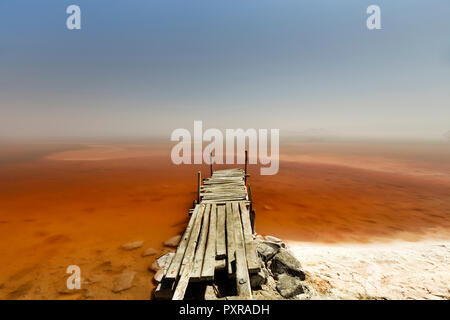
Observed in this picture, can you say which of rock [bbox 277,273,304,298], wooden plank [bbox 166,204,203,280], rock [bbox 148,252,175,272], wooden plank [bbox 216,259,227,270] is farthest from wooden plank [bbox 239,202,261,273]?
rock [bbox 148,252,175,272]

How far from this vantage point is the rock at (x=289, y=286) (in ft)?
17.5

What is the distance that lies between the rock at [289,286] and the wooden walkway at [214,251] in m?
1.57

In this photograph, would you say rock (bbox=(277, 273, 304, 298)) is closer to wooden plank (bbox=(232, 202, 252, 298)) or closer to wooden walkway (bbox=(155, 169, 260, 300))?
wooden walkway (bbox=(155, 169, 260, 300))

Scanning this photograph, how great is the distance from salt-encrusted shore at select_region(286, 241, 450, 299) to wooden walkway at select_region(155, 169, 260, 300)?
268 cm

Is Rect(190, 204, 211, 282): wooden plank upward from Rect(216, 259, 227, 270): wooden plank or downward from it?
upward

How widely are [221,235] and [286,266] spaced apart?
2560 millimetres

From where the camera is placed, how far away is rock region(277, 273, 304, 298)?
5.34m

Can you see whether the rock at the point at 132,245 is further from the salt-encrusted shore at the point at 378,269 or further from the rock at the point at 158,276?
the salt-encrusted shore at the point at 378,269

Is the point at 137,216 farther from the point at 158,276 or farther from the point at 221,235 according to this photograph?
the point at 221,235

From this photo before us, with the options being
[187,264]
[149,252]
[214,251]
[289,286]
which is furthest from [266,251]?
[149,252]

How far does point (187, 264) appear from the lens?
462 cm
